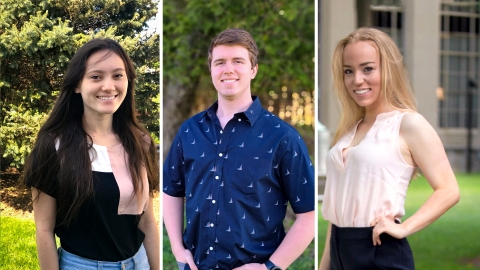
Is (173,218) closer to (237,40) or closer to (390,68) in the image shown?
(237,40)

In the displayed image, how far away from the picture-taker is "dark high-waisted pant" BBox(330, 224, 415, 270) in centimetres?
244

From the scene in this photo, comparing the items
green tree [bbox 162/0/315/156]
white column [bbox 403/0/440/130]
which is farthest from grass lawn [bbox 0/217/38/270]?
white column [bbox 403/0/440/130]

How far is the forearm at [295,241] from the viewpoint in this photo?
2.64 m

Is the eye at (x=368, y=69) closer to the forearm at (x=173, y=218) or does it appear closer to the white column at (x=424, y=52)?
the forearm at (x=173, y=218)

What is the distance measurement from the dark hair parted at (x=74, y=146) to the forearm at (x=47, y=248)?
3.3 inches

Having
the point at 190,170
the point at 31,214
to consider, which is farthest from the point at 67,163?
the point at 190,170

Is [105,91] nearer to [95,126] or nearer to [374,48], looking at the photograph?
[95,126]

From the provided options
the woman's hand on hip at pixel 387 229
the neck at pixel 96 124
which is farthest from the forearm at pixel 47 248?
the woman's hand on hip at pixel 387 229

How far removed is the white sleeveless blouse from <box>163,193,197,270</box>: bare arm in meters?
0.66

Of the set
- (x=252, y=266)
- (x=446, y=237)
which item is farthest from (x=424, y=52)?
(x=252, y=266)

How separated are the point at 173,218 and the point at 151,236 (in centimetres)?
12

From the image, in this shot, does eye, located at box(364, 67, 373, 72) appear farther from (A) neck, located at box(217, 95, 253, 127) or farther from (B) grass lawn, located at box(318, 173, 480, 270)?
(B) grass lawn, located at box(318, 173, 480, 270)

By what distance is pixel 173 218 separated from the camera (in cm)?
279

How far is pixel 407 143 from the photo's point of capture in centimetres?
241
